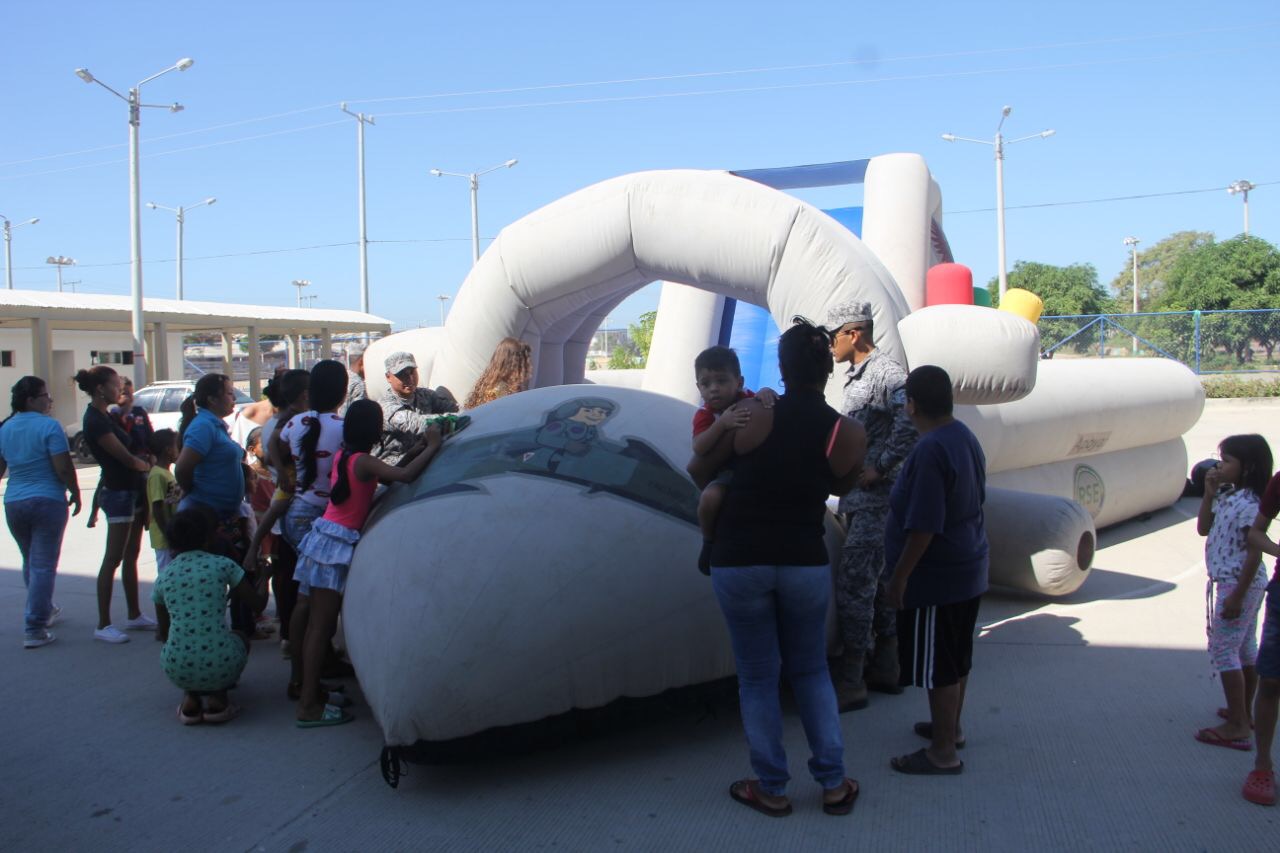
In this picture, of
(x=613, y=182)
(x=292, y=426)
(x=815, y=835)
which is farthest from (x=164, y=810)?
(x=613, y=182)

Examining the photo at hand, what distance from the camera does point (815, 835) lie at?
325 centimetres

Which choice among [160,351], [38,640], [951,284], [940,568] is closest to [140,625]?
[38,640]

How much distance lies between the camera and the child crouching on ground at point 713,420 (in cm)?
335

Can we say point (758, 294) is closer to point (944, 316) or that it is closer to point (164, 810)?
point (944, 316)

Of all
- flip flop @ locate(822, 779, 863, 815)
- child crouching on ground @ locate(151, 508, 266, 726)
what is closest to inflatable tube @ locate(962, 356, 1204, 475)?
flip flop @ locate(822, 779, 863, 815)

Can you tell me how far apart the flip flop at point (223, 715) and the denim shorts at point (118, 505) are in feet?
6.40

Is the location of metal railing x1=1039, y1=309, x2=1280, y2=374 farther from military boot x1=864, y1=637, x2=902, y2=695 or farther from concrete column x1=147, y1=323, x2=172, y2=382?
military boot x1=864, y1=637, x2=902, y2=695

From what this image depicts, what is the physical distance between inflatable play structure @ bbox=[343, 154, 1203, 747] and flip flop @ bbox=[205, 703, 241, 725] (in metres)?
0.91

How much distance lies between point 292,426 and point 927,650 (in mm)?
3053

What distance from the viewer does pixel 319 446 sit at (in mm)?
4695

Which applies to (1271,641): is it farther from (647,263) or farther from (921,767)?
(647,263)

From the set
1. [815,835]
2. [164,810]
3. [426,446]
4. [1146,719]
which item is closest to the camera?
[815,835]

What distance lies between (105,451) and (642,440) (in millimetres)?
3446

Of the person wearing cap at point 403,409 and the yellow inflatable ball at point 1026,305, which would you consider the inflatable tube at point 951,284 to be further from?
the person wearing cap at point 403,409
